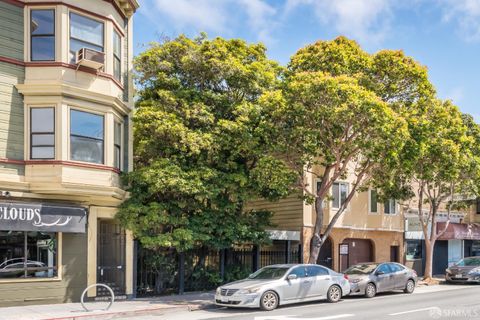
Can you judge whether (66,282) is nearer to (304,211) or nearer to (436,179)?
(304,211)

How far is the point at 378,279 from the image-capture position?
21234mm

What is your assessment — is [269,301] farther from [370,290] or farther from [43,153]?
[43,153]

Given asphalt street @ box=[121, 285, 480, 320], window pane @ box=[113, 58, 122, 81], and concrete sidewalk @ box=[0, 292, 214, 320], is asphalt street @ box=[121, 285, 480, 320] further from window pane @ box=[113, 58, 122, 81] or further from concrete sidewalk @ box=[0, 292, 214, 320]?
window pane @ box=[113, 58, 122, 81]

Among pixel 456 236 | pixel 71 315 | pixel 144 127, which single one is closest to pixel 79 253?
pixel 71 315

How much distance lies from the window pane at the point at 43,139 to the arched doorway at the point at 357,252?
16329mm

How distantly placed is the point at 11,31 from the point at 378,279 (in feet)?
50.8

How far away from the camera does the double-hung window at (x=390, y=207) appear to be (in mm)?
30458

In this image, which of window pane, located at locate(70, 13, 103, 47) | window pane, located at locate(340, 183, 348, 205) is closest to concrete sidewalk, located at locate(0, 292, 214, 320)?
window pane, located at locate(70, 13, 103, 47)

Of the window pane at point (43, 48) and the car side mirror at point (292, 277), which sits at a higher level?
the window pane at point (43, 48)

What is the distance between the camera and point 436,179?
26.1m

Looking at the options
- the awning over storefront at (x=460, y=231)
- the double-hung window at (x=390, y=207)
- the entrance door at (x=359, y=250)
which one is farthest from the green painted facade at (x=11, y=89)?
the awning over storefront at (x=460, y=231)

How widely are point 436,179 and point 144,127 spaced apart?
1403 centimetres

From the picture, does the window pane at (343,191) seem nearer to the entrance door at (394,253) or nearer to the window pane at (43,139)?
the entrance door at (394,253)

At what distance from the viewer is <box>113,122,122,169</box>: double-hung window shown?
64.5 ft
